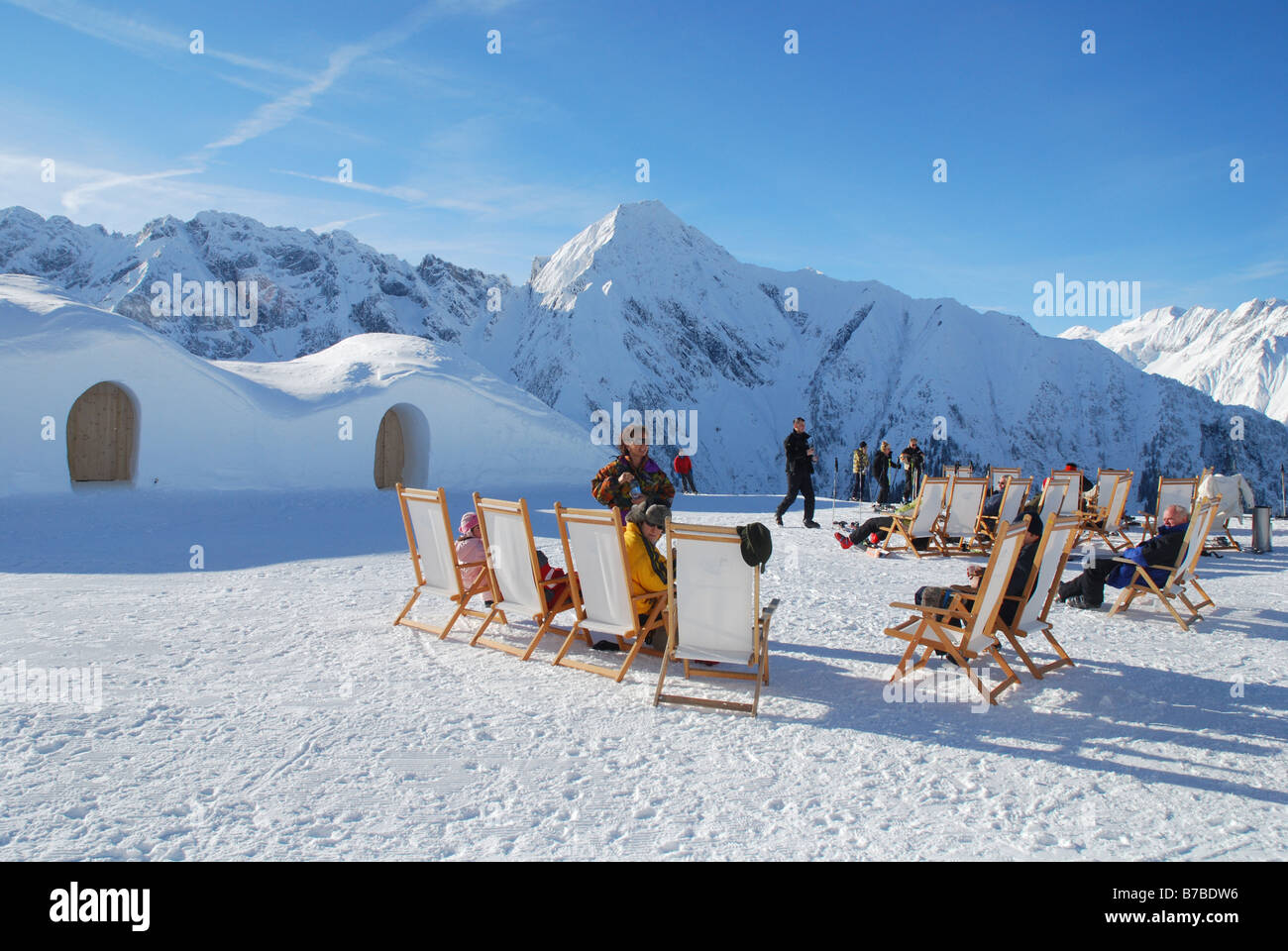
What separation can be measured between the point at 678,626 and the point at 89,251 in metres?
194

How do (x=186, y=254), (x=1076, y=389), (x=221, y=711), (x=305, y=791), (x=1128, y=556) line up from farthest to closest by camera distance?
1. (x=186, y=254)
2. (x=1076, y=389)
3. (x=1128, y=556)
4. (x=221, y=711)
5. (x=305, y=791)

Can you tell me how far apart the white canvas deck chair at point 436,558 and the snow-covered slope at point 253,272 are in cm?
14761

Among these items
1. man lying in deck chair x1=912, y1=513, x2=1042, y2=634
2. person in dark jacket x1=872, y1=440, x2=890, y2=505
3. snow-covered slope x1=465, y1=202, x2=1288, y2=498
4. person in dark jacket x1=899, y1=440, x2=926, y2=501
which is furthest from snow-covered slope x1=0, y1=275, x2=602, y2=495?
snow-covered slope x1=465, y1=202, x2=1288, y2=498

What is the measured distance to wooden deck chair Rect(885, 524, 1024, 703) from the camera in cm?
416

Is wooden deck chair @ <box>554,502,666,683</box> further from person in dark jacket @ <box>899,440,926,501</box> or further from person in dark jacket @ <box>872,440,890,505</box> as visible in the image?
person in dark jacket @ <box>872,440,890,505</box>

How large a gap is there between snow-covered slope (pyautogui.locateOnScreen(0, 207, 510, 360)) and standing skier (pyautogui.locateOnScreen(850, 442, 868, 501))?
13843 centimetres

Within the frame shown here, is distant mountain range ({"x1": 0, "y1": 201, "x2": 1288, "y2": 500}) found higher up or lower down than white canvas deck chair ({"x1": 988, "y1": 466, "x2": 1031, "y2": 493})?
higher up

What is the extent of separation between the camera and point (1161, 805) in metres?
3.06

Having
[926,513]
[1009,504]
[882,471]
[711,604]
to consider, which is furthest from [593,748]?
[882,471]

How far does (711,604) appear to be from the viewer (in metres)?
4.08

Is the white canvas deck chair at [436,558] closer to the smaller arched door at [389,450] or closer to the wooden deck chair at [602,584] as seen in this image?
the wooden deck chair at [602,584]
